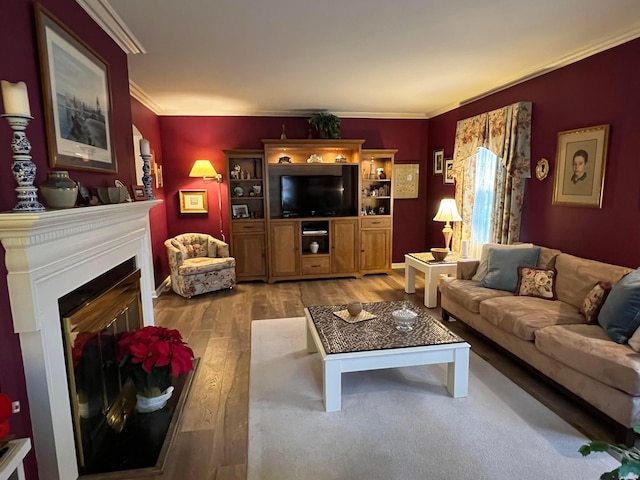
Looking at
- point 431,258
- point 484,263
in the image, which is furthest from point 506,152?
point 431,258

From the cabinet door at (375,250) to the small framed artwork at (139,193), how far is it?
3.50 m

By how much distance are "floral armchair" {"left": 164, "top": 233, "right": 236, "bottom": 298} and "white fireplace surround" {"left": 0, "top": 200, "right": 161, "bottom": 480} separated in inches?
111

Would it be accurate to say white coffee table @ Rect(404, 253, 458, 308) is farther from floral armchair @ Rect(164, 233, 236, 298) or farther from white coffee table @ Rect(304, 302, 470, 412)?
floral armchair @ Rect(164, 233, 236, 298)

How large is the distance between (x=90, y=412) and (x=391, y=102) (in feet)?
16.0

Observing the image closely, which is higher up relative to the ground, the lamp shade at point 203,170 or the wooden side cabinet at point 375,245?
the lamp shade at point 203,170

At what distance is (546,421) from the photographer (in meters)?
2.31

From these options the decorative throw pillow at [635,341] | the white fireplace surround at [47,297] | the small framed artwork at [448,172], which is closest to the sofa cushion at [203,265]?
the white fireplace surround at [47,297]

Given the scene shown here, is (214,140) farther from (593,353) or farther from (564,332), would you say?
(593,353)

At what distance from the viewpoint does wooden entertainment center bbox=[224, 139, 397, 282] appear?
18.4 ft

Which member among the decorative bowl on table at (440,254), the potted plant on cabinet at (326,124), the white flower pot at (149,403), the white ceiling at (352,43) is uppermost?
the white ceiling at (352,43)

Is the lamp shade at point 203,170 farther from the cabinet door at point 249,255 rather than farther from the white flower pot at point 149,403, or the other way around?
the white flower pot at point 149,403

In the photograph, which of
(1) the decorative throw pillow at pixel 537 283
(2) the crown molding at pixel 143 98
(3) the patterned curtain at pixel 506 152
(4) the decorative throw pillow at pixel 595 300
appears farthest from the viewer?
(2) the crown molding at pixel 143 98

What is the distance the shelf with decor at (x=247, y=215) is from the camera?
18.2 feet

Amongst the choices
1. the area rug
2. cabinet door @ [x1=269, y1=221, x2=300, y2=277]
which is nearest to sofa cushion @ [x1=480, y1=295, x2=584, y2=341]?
the area rug
